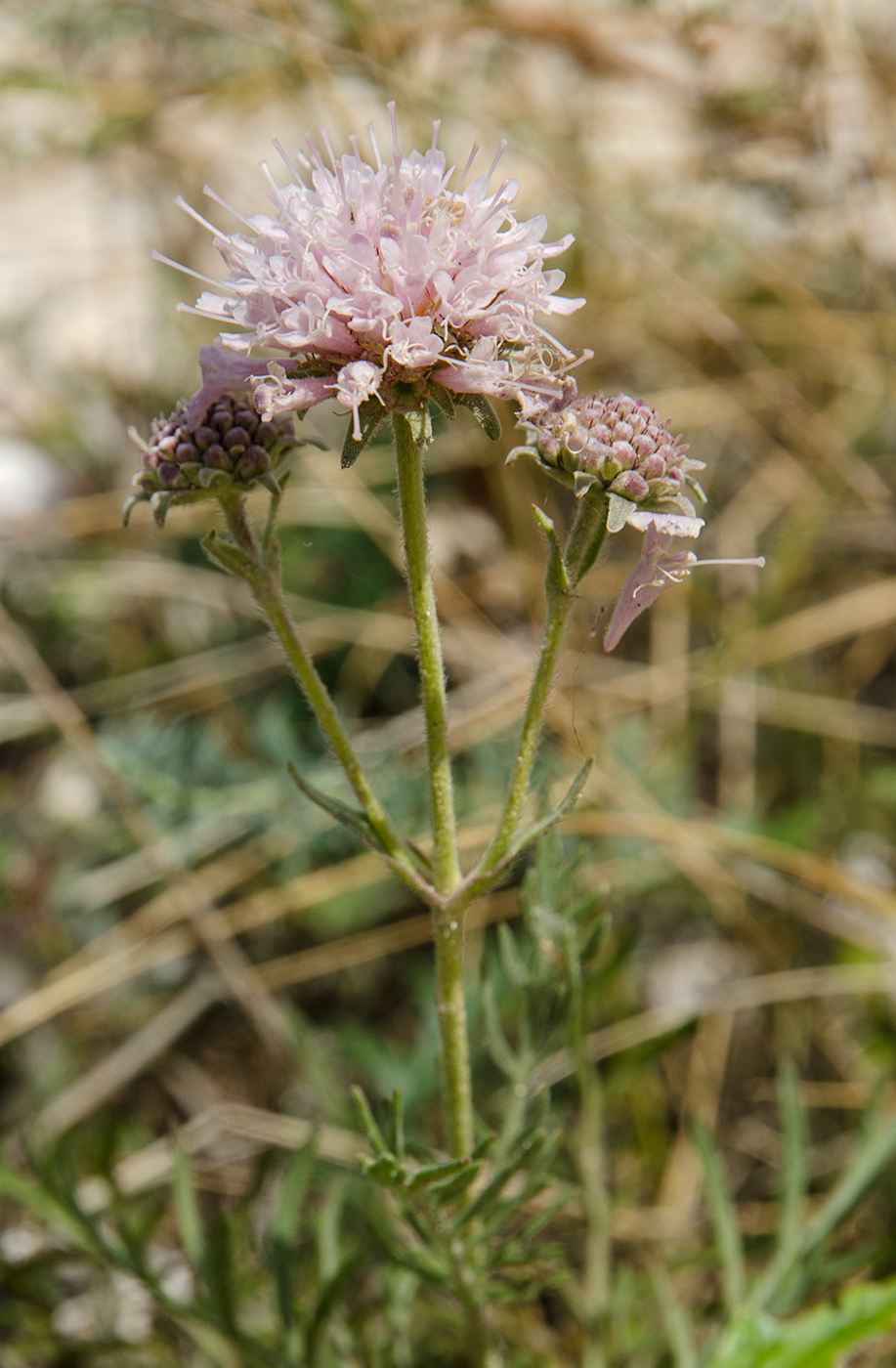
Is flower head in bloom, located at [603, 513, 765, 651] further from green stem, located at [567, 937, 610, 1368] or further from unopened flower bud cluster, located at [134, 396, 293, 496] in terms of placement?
green stem, located at [567, 937, 610, 1368]

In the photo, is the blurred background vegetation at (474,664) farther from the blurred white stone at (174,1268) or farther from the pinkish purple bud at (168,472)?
the pinkish purple bud at (168,472)

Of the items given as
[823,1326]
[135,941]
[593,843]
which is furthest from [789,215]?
[823,1326]

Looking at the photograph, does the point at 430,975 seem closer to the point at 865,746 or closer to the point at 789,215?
the point at 865,746

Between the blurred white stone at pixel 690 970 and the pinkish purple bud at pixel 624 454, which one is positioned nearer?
the pinkish purple bud at pixel 624 454

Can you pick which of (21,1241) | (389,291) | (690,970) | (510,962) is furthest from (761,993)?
(389,291)

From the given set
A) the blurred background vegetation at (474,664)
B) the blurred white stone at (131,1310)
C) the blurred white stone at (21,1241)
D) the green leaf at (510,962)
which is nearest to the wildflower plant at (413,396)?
the green leaf at (510,962)
